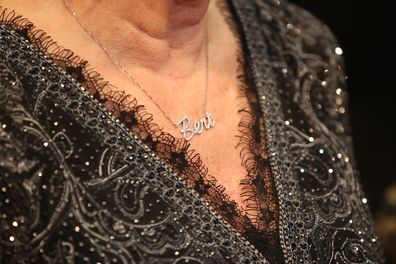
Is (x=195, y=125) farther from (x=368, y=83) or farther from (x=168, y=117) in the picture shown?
(x=368, y=83)

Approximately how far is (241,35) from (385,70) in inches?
55.6

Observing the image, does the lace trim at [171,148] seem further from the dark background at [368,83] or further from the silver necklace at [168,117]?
the dark background at [368,83]

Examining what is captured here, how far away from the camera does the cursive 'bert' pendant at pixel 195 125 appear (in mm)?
1439

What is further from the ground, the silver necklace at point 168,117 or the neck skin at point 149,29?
the neck skin at point 149,29

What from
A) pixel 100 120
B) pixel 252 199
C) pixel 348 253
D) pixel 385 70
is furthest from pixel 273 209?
pixel 385 70

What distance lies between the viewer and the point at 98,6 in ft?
4.69

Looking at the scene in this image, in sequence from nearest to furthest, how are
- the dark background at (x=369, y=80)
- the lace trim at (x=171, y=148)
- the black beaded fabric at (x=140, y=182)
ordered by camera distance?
the black beaded fabric at (x=140, y=182) < the lace trim at (x=171, y=148) < the dark background at (x=369, y=80)

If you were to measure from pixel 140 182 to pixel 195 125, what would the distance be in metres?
0.20

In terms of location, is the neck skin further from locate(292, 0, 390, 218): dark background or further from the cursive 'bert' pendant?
locate(292, 0, 390, 218): dark background

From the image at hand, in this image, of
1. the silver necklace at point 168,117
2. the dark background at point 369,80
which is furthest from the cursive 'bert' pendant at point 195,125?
the dark background at point 369,80

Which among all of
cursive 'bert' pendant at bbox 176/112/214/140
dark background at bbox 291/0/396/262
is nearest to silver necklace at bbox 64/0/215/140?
cursive 'bert' pendant at bbox 176/112/214/140

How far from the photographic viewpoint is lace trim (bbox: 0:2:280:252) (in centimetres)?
135

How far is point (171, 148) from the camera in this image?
1.38m

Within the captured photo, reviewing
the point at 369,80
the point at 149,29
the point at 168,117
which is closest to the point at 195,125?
the point at 168,117
